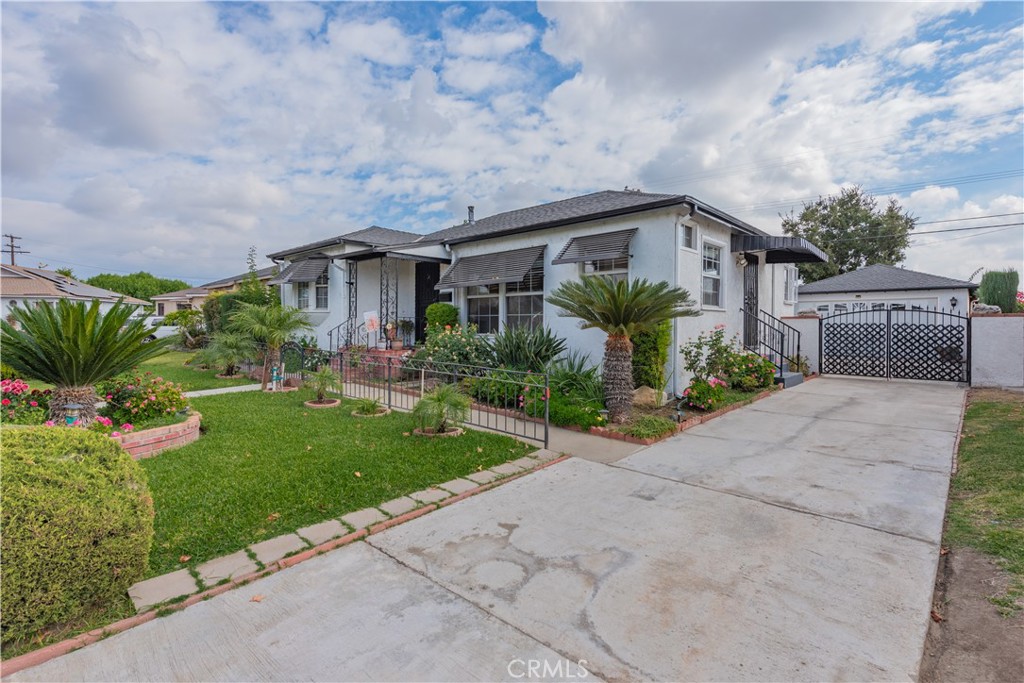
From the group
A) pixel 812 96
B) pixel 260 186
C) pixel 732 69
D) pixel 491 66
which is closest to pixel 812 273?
pixel 812 96

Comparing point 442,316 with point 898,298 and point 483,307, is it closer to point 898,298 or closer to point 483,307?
point 483,307

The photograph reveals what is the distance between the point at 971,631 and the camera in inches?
98.7

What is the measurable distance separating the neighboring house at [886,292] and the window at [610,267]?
49.4 feet

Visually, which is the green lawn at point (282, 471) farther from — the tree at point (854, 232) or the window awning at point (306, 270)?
the tree at point (854, 232)

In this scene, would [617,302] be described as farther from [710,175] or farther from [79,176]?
[710,175]

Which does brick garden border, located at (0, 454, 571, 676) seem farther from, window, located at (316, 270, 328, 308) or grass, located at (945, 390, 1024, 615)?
window, located at (316, 270, 328, 308)

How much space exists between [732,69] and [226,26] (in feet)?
30.0

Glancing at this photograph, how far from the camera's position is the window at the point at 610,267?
31.3 ft

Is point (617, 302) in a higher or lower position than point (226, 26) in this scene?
lower

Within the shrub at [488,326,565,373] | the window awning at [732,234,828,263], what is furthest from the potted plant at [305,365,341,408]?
the window awning at [732,234,828,263]

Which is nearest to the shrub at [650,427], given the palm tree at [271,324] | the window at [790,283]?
the palm tree at [271,324]

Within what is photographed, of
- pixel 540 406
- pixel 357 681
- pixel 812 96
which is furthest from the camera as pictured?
pixel 812 96

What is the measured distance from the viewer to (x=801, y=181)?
2577 centimetres

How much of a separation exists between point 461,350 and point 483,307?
265 centimetres
